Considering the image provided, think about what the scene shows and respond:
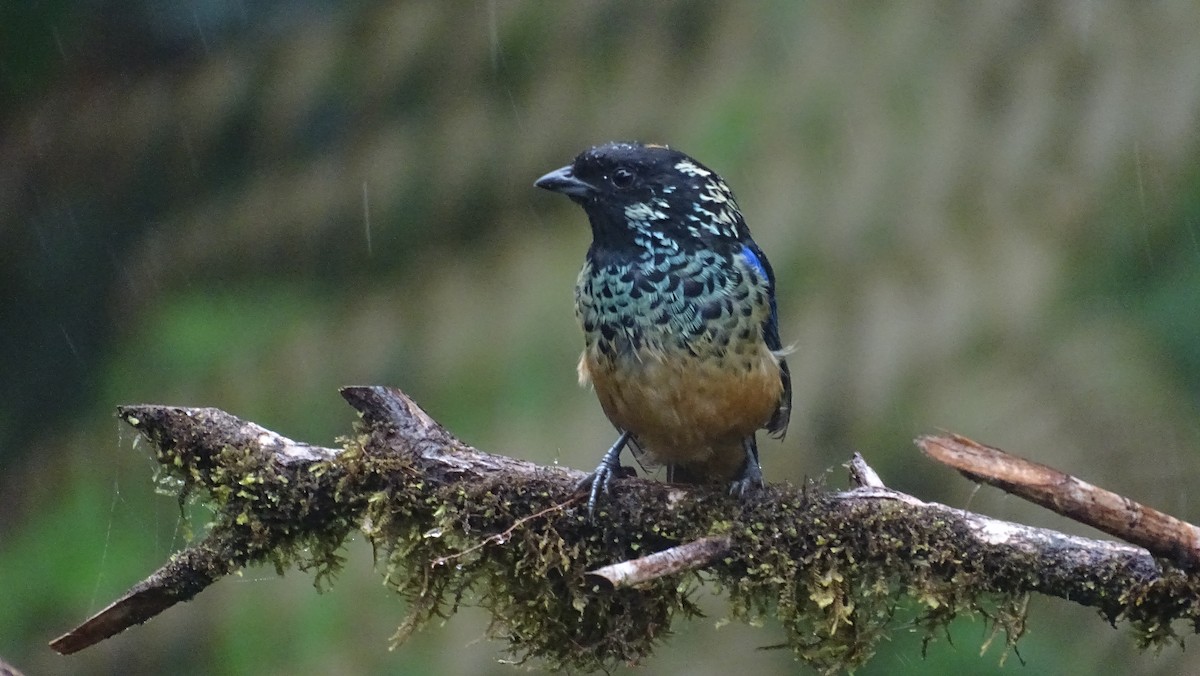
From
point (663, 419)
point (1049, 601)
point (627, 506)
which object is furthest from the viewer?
point (1049, 601)

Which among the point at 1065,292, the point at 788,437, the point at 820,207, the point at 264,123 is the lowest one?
the point at 788,437

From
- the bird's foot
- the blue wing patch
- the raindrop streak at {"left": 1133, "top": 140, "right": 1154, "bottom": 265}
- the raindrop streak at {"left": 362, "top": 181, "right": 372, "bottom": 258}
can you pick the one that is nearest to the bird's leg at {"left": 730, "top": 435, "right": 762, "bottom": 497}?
the bird's foot

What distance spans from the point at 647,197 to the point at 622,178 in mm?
80

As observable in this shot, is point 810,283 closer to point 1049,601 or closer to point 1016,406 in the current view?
point 1016,406

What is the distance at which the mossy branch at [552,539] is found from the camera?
2646 mm

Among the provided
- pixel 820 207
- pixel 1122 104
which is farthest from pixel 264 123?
pixel 1122 104

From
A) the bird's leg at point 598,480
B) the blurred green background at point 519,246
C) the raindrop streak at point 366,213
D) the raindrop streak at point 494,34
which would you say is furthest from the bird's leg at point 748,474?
the raindrop streak at point 494,34

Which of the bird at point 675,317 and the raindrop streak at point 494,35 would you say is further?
the raindrop streak at point 494,35

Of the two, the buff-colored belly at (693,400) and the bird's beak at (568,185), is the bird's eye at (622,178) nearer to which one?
the bird's beak at (568,185)

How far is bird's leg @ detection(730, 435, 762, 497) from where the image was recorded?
285 centimetres

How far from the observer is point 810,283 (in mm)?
4832

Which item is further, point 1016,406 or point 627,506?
point 1016,406

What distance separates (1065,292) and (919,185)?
66 cm

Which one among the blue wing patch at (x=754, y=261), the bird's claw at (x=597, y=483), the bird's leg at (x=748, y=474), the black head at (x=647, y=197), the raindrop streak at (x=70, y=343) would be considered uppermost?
the black head at (x=647, y=197)
